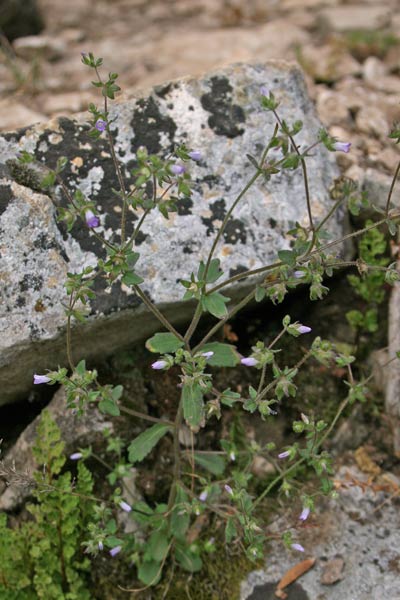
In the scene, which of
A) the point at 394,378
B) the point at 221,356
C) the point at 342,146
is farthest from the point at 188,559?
the point at 342,146

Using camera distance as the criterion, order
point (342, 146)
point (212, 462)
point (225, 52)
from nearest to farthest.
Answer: point (342, 146) < point (212, 462) < point (225, 52)

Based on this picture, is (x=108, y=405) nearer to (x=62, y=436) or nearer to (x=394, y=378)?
(x=62, y=436)

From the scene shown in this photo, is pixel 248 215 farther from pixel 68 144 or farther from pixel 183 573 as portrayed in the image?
pixel 183 573

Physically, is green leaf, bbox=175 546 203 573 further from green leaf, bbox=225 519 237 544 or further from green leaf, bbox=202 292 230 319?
green leaf, bbox=202 292 230 319

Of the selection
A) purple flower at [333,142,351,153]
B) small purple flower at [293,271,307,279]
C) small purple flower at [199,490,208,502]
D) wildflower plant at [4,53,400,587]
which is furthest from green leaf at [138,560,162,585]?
purple flower at [333,142,351,153]

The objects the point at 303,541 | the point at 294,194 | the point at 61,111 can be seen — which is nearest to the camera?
the point at 303,541

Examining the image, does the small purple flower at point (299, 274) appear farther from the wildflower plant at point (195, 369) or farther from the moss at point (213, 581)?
the moss at point (213, 581)

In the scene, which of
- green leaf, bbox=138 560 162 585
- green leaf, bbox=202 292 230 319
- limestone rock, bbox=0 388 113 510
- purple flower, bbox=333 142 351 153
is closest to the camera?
purple flower, bbox=333 142 351 153

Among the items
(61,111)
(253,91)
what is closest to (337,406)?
(253,91)
